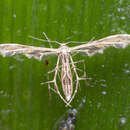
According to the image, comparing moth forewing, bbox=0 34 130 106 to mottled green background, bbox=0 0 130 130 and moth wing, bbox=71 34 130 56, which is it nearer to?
moth wing, bbox=71 34 130 56

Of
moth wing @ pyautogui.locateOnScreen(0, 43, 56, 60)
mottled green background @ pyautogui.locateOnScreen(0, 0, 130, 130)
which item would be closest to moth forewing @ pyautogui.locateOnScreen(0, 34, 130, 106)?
moth wing @ pyautogui.locateOnScreen(0, 43, 56, 60)

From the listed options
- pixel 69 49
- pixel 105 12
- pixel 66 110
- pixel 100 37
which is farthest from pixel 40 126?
pixel 105 12

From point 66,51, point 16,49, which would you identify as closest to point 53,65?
point 66,51

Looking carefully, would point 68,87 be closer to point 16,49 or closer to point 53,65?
point 53,65

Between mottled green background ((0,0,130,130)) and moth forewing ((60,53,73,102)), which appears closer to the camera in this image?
moth forewing ((60,53,73,102))

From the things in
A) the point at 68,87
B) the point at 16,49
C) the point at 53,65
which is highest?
the point at 16,49

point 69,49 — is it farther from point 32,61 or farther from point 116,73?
point 116,73
